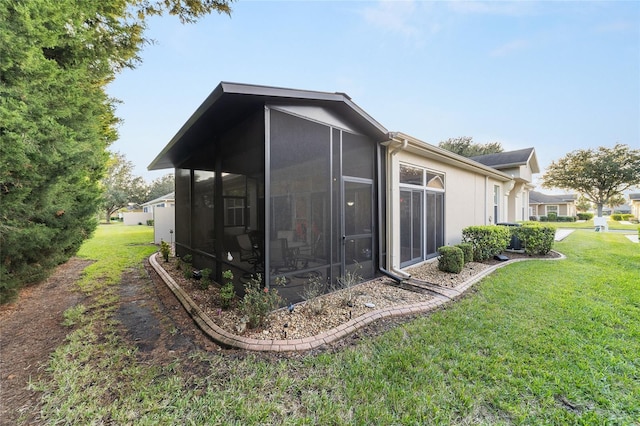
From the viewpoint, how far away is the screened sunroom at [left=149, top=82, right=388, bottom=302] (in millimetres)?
4168

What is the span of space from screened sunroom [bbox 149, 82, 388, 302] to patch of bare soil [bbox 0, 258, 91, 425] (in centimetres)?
261

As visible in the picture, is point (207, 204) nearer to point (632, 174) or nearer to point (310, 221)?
point (310, 221)

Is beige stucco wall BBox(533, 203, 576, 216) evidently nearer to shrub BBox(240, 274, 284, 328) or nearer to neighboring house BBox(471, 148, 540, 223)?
neighboring house BBox(471, 148, 540, 223)

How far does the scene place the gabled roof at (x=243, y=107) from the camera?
3.77m

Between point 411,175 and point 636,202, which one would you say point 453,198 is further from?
point 636,202

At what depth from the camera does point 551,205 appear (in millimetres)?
39625

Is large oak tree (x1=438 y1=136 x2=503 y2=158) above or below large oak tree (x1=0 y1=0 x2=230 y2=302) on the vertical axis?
above

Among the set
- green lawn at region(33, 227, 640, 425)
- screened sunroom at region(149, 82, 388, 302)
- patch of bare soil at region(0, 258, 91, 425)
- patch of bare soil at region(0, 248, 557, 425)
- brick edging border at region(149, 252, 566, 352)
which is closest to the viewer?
green lawn at region(33, 227, 640, 425)

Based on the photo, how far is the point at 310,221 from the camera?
184 inches

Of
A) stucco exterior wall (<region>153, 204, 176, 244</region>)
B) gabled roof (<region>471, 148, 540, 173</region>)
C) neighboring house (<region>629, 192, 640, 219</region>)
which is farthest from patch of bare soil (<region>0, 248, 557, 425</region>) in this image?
neighboring house (<region>629, 192, 640, 219</region>)

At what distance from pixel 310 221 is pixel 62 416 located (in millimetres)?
3617

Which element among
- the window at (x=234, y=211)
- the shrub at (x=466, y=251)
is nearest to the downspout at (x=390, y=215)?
the shrub at (x=466, y=251)

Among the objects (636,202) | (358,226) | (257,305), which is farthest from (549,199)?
(257,305)

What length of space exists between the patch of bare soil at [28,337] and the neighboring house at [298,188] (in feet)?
8.60
